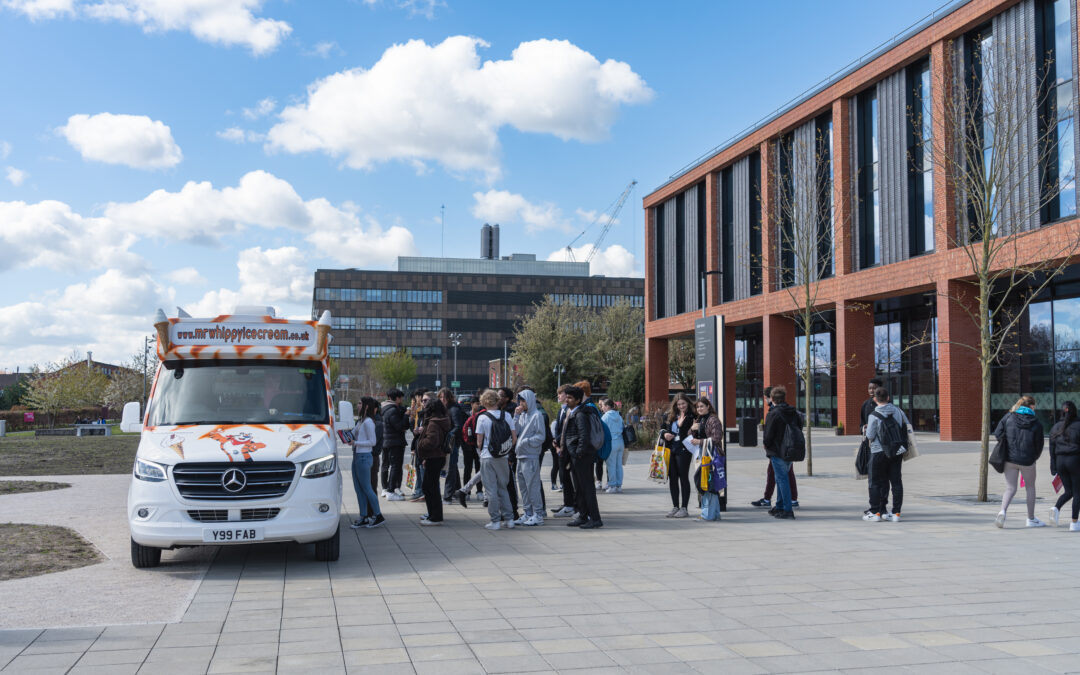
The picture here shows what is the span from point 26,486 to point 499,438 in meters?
11.7

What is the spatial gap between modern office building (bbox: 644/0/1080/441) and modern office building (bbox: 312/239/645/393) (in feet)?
229

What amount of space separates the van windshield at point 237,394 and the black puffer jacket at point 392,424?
356 centimetres

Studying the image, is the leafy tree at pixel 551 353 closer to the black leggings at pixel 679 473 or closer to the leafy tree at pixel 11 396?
the leafy tree at pixel 11 396

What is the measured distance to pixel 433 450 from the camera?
10820 mm

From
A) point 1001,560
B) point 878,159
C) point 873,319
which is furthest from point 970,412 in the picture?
point 1001,560

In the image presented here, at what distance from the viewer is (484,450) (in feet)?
35.2

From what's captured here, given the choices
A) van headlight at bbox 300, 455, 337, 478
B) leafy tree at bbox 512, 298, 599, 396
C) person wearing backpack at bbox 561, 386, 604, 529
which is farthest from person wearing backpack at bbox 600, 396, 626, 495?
leafy tree at bbox 512, 298, 599, 396

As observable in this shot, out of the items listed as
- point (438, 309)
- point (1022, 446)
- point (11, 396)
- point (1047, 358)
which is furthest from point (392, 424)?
point (438, 309)

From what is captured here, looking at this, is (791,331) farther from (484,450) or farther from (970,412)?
(484,450)

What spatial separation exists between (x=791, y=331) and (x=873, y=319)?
16.6 feet

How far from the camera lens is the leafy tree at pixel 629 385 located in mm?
54312

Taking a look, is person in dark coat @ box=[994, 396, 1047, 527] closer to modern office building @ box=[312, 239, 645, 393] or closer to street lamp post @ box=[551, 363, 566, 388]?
street lamp post @ box=[551, 363, 566, 388]

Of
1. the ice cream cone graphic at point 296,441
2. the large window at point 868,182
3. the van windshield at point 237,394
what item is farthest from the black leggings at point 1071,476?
the large window at point 868,182

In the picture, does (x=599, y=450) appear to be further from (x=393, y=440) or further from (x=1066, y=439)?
(x=1066, y=439)
